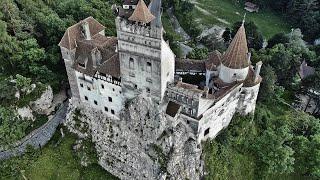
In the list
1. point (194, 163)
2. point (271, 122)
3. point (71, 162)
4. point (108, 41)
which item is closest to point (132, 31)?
point (108, 41)

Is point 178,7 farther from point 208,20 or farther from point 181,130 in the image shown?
point 181,130

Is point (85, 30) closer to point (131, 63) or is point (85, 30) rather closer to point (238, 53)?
point (131, 63)

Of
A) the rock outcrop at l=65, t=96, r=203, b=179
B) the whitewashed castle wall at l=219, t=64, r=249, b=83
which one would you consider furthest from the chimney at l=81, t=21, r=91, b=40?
the whitewashed castle wall at l=219, t=64, r=249, b=83

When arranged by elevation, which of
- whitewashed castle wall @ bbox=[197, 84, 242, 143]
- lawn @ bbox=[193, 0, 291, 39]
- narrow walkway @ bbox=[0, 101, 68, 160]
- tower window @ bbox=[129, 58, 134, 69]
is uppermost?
tower window @ bbox=[129, 58, 134, 69]

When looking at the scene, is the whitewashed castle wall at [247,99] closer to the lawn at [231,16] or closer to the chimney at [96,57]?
the chimney at [96,57]

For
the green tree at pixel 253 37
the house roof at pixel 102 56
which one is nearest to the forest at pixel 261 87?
the green tree at pixel 253 37

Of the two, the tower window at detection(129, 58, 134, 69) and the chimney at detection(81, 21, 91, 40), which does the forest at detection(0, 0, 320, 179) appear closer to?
the chimney at detection(81, 21, 91, 40)
